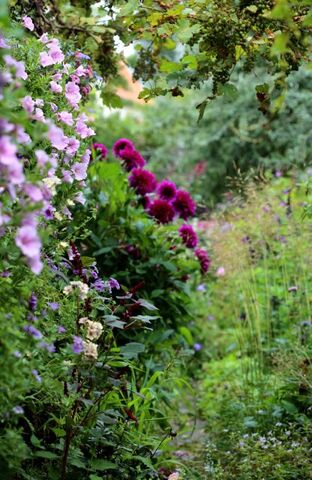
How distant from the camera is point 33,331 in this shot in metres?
1.59

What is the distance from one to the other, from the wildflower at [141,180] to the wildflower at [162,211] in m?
0.09

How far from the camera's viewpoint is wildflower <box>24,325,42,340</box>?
62.1 inches

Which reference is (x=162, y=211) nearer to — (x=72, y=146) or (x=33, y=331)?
(x=72, y=146)

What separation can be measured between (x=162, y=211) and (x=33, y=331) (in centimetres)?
200

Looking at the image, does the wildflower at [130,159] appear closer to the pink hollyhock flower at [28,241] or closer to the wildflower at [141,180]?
the wildflower at [141,180]

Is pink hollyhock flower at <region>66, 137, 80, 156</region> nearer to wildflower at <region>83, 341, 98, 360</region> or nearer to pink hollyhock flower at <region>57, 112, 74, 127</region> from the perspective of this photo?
pink hollyhock flower at <region>57, 112, 74, 127</region>

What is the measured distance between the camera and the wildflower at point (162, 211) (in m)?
3.53

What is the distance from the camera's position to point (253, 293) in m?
3.94

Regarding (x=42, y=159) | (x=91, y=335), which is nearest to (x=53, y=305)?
(x=91, y=335)

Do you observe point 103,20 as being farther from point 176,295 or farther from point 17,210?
point 17,210

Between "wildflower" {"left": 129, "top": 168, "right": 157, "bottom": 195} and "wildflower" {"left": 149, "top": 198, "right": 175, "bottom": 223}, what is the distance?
0.29ft

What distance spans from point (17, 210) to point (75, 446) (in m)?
0.83

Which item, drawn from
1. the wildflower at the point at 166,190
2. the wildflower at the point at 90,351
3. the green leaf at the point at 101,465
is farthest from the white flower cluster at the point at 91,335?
the wildflower at the point at 166,190

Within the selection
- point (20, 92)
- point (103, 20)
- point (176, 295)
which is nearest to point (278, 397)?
point (176, 295)
